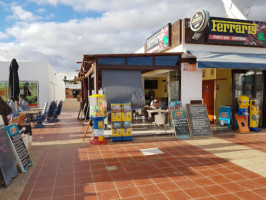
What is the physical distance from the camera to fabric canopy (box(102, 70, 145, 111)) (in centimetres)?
683

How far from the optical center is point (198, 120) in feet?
23.9

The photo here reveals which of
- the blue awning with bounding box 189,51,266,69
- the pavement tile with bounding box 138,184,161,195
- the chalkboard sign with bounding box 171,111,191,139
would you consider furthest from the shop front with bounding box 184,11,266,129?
the pavement tile with bounding box 138,184,161,195

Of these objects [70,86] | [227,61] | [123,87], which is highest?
[70,86]

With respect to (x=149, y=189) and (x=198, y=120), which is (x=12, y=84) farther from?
(x=198, y=120)

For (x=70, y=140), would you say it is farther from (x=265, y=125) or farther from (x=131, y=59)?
(x=265, y=125)

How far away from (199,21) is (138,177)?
5512mm

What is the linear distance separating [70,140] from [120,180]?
11.7 ft

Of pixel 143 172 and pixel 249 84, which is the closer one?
pixel 143 172

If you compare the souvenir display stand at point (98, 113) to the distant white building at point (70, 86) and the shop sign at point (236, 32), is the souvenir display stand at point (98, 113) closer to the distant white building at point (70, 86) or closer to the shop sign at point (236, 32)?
the shop sign at point (236, 32)

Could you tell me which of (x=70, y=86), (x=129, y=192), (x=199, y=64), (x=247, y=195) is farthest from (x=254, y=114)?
(x=70, y=86)

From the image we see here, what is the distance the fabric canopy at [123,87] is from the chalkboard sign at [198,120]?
179 cm

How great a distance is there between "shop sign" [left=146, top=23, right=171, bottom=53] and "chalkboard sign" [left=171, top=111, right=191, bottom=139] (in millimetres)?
2957

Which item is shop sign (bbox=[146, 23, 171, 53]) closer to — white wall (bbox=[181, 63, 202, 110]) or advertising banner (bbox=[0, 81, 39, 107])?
white wall (bbox=[181, 63, 202, 110])

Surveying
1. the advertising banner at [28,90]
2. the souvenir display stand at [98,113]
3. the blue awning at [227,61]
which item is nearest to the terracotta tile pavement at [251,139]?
the blue awning at [227,61]
